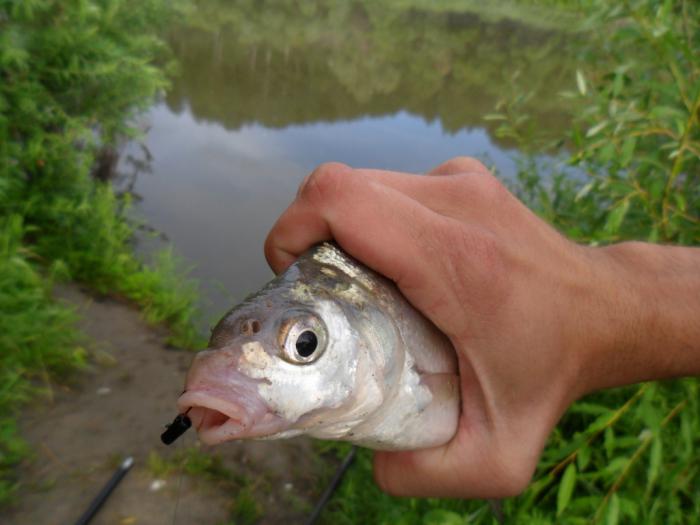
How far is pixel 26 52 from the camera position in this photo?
4.66m

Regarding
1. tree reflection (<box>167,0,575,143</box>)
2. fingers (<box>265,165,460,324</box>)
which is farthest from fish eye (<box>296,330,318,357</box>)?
tree reflection (<box>167,0,575,143</box>)

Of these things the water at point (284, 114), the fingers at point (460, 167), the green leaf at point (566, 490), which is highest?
the fingers at point (460, 167)

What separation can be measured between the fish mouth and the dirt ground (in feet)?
7.99

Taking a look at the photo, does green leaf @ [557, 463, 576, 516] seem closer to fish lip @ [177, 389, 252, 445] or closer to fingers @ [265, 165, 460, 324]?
fingers @ [265, 165, 460, 324]

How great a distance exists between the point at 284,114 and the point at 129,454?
8.90 metres

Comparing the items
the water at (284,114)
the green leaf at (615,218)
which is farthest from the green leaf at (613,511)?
the water at (284,114)

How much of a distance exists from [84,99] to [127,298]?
6.92 ft

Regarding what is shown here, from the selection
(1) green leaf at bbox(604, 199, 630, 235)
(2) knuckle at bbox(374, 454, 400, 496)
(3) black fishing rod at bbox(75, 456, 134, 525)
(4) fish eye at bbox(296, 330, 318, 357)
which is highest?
(1) green leaf at bbox(604, 199, 630, 235)

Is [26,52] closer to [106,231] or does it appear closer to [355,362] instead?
[106,231]

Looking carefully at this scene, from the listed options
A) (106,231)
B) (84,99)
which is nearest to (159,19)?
(84,99)

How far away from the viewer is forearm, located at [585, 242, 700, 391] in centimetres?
175

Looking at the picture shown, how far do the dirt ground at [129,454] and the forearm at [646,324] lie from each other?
2.72 metres

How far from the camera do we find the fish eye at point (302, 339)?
137 cm

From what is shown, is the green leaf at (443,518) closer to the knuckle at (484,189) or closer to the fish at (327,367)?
the fish at (327,367)
